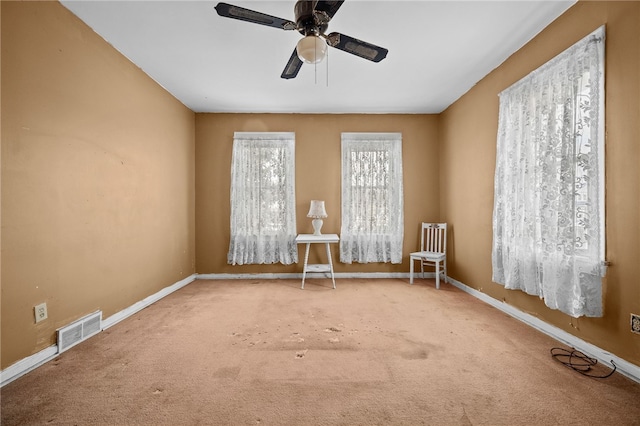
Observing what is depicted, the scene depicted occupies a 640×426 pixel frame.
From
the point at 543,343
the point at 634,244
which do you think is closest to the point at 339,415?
the point at 543,343

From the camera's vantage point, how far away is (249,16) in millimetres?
1696

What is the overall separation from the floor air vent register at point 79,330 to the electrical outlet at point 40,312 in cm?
17

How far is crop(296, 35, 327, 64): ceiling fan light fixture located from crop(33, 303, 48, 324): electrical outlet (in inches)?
95.3

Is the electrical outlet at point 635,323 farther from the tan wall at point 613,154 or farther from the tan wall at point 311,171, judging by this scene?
the tan wall at point 311,171

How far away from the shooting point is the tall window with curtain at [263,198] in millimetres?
4242

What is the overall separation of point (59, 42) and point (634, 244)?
4087 mm

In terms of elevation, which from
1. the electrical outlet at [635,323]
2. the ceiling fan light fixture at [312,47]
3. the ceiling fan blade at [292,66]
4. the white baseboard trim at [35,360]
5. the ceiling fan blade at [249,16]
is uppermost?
the ceiling fan blade at [249,16]

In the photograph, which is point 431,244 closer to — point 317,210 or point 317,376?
point 317,210

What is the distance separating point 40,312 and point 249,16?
238 centimetres

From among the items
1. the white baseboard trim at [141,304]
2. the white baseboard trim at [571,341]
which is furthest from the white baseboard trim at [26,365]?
the white baseboard trim at [571,341]

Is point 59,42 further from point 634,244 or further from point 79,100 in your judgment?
point 634,244

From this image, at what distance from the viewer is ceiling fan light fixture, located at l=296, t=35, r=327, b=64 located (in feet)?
5.63

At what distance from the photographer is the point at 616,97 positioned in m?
1.78

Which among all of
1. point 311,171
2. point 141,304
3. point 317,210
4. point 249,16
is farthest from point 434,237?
point 141,304
